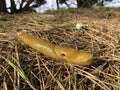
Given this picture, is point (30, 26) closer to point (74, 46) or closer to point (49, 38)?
point (49, 38)

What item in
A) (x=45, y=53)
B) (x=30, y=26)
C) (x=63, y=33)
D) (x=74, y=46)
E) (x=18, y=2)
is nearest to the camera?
(x=45, y=53)

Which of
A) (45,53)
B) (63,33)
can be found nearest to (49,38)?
(63,33)

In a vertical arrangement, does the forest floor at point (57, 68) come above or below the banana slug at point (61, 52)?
below

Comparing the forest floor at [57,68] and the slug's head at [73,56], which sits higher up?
the slug's head at [73,56]

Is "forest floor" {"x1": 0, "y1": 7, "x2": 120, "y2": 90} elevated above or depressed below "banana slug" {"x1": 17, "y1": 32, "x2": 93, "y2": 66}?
below

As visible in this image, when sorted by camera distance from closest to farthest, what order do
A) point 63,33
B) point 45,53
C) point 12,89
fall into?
point 12,89 < point 45,53 < point 63,33
